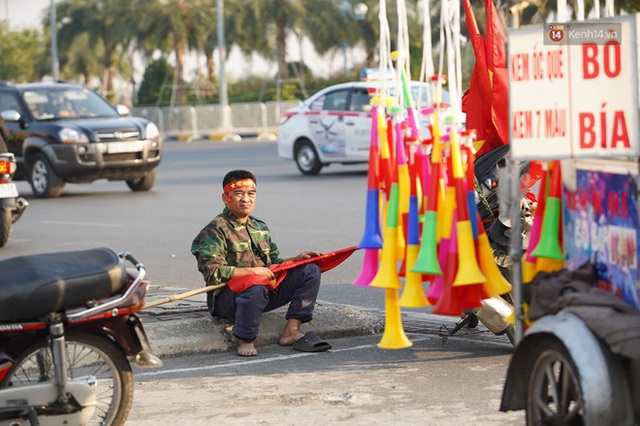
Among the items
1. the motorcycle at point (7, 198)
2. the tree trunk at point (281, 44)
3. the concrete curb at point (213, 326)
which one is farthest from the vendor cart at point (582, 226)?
the tree trunk at point (281, 44)

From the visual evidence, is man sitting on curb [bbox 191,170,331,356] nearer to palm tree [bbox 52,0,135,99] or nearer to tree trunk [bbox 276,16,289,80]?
tree trunk [bbox 276,16,289,80]

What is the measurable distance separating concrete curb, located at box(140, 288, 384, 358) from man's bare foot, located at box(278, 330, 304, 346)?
0.42ft

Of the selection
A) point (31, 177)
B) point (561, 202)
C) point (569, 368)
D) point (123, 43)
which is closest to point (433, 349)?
point (561, 202)

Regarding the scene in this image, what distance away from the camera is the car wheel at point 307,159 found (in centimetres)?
2245

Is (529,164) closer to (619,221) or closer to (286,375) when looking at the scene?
(286,375)

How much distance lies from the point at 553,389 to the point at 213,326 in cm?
351

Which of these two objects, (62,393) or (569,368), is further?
(62,393)

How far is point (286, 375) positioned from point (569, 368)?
8.98ft

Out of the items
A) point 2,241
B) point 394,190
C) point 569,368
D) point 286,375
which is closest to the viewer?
point 569,368

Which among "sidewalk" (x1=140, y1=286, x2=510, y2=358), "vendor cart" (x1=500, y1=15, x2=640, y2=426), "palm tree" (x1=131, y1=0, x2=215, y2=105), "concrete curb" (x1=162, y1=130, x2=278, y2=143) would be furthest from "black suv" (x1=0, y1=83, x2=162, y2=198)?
"palm tree" (x1=131, y1=0, x2=215, y2=105)

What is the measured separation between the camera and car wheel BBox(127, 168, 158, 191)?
19.9 m

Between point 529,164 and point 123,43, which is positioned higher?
point 123,43

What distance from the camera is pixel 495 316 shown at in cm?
721

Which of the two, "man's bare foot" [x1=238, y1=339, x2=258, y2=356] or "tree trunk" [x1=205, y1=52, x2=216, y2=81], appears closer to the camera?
"man's bare foot" [x1=238, y1=339, x2=258, y2=356]
